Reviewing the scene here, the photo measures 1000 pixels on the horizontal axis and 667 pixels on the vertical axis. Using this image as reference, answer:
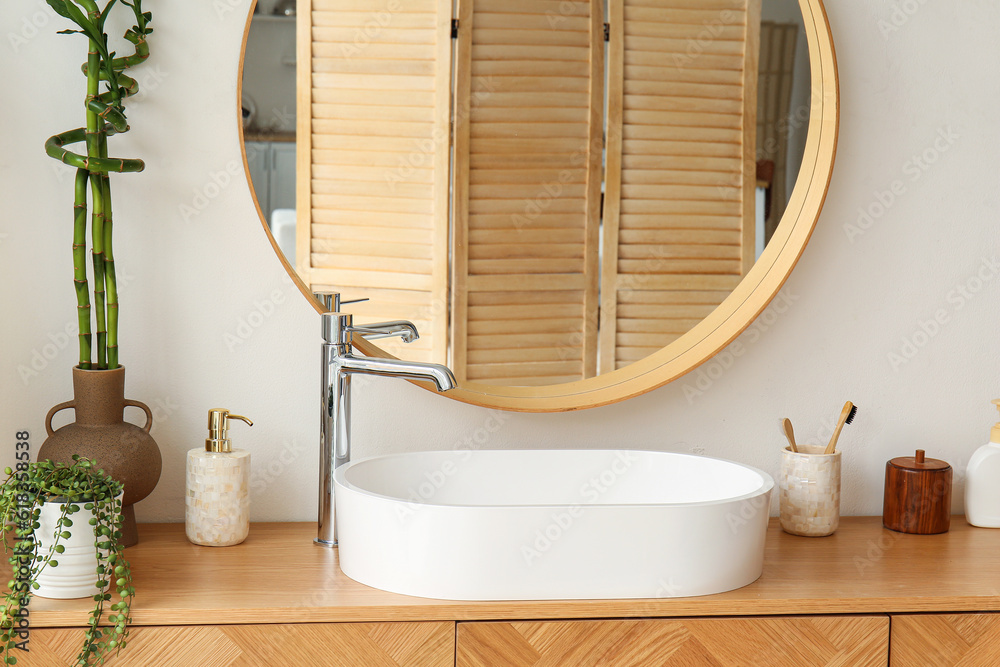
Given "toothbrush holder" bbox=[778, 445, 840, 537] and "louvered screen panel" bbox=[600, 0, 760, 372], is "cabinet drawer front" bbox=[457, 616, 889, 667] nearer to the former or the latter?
"toothbrush holder" bbox=[778, 445, 840, 537]

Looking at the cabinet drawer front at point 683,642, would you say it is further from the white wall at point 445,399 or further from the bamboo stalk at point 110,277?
the bamboo stalk at point 110,277

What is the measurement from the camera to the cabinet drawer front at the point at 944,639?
3.14 feet

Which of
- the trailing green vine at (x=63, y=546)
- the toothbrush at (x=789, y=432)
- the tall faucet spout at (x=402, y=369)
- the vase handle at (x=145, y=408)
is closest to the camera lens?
the trailing green vine at (x=63, y=546)

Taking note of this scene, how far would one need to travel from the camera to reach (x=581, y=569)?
0.93 metres

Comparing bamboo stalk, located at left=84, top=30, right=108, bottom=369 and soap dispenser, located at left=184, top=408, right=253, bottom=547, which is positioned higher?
bamboo stalk, located at left=84, top=30, right=108, bottom=369

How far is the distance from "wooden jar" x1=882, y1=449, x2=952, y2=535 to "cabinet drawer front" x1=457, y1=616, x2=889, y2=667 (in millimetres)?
296

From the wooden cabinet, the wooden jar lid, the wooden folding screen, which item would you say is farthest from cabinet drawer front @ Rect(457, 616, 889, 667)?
the wooden folding screen

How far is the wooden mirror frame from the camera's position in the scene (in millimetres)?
1234

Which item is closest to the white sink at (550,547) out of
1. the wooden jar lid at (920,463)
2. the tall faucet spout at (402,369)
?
the tall faucet spout at (402,369)

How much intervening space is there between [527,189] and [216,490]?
1.94 feet

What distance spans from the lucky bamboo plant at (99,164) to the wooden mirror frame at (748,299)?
35 centimetres

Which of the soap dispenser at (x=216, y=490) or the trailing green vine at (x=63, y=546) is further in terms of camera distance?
the soap dispenser at (x=216, y=490)

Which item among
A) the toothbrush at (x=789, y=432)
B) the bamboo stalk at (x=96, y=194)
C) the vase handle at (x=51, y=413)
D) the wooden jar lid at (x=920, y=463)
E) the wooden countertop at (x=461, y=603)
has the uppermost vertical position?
the bamboo stalk at (x=96, y=194)

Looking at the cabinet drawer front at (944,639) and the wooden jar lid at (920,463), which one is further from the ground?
the wooden jar lid at (920,463)
